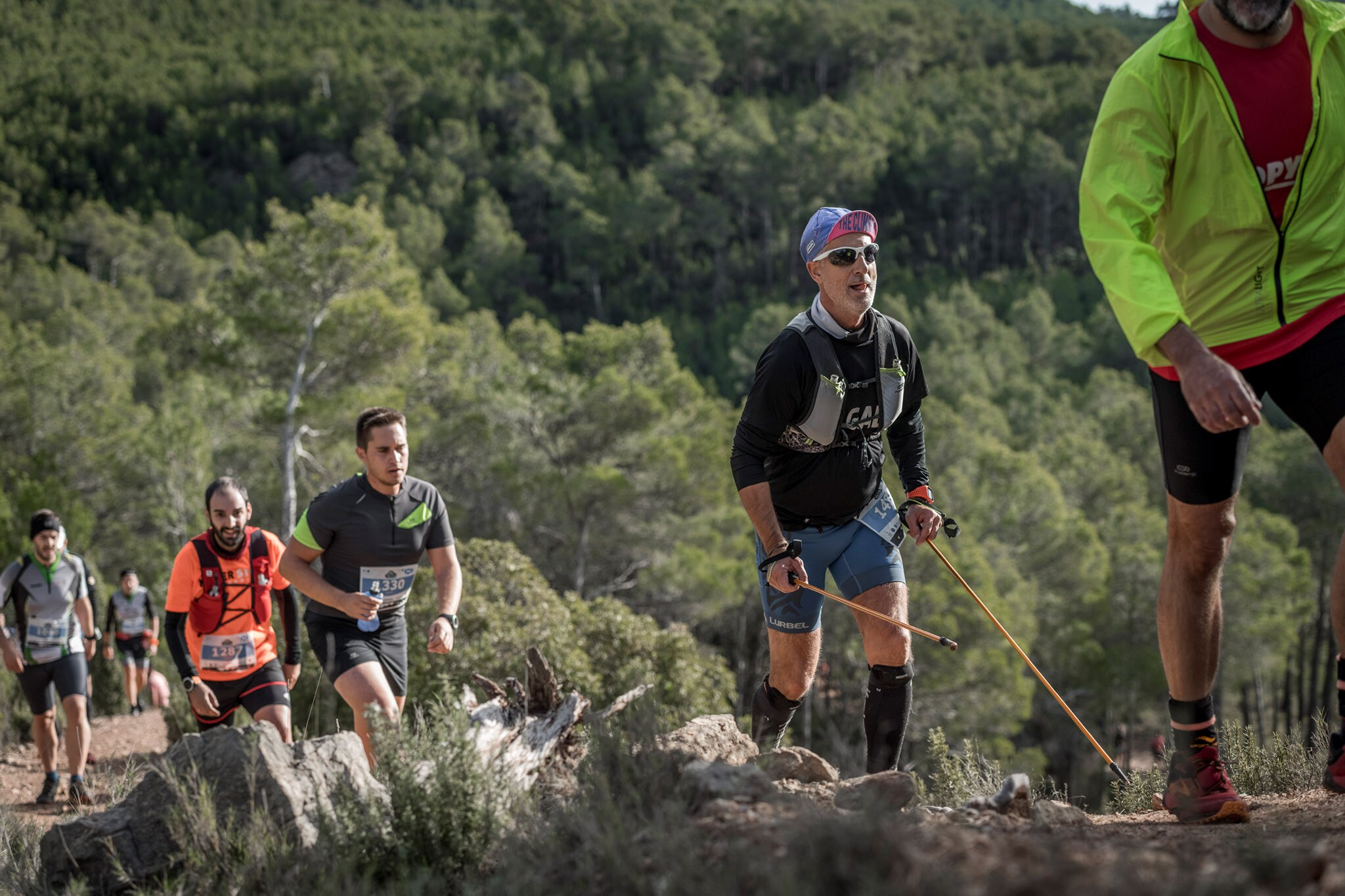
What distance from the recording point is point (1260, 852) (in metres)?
1.80

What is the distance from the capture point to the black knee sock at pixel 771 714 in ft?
12.7

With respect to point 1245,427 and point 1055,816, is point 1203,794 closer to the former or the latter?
point 1055,816

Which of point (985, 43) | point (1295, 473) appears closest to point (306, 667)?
point (1295, 473)

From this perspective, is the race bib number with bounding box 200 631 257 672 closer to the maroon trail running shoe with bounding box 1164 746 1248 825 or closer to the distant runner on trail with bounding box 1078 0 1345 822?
the maroon trail running shoe with bounding box 1164 746 1248 825

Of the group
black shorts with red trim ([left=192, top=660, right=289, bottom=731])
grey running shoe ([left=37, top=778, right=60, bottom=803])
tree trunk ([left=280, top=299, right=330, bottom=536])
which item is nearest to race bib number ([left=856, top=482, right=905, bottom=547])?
black shorts with red trim ([left=192, top=660, right=289, bottom=731])

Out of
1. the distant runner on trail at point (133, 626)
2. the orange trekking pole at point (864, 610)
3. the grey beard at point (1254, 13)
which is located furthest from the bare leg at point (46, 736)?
the grey beard at point (1254, 13)

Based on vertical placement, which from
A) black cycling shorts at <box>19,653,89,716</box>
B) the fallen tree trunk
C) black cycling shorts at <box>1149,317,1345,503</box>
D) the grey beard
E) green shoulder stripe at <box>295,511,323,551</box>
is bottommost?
black cycling shorts at <box>19,653,89,716</box>

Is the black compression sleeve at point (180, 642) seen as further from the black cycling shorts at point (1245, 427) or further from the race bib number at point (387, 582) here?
the black cycling shorts at point (1245, 427)

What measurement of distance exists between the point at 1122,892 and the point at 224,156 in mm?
108604

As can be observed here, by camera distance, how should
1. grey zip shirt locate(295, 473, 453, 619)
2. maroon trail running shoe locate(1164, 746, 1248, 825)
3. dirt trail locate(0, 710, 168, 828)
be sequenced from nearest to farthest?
maroon trail running shoe locate(1164, 746, 1248, 825) < grey zip shirt locate(295, 473, 453, 619) < dirt trail locate(0, 710, 168, 828)

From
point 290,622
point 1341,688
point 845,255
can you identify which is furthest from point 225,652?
point 1341,688

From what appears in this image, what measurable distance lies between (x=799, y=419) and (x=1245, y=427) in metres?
1.39

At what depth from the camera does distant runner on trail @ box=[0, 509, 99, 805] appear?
642 cm

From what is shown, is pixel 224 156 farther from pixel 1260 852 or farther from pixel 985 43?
pixel 1260 852
